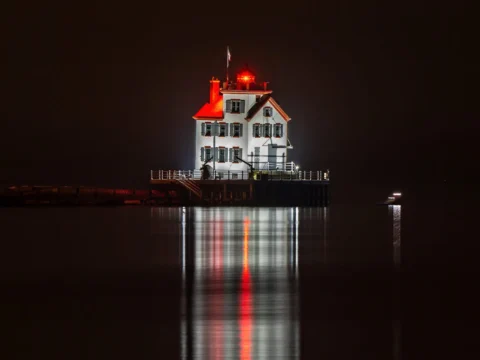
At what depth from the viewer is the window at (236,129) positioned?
2837 inches

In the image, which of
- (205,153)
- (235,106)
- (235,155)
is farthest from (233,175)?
(235,106)

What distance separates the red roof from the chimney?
0.31m

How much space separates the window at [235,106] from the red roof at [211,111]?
901 mm

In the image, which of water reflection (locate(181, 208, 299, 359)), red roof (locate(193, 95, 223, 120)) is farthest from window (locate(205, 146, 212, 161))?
water reflection (locate(181, 208, 299, 359))

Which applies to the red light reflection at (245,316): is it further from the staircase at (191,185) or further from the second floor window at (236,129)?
the second floor window at (236,129)

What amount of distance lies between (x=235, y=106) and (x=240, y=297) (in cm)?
5524

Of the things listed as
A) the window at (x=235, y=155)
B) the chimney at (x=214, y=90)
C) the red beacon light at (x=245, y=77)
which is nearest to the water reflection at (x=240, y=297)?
the window at (x=235, y=155)

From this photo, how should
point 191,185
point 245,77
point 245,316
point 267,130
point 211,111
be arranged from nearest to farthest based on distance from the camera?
point 245,316, point 191,185, point 267,130, point 245,77, point 211,111

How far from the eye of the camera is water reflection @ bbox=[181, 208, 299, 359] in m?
13.3

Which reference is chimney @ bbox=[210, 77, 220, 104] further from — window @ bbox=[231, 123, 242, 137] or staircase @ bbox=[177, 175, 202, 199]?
staircase @ bbox=[177, 175, 202, 199]

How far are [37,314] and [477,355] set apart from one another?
7.53 meters

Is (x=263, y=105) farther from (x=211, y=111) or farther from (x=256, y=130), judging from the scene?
(x=211, y=111)

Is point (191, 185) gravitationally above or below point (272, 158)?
below

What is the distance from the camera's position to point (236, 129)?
7219 centimetres
